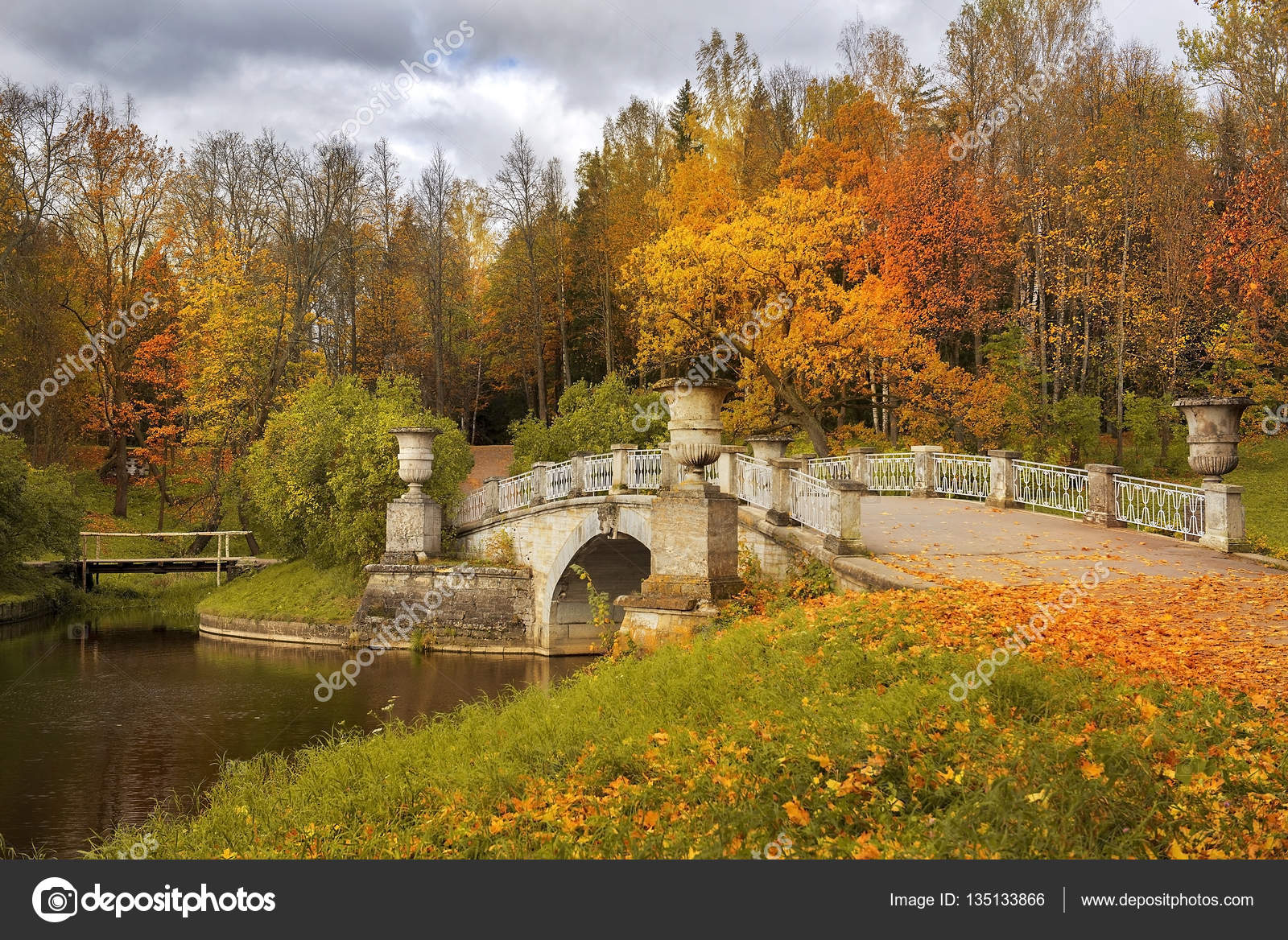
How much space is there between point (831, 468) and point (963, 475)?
8.27 ft

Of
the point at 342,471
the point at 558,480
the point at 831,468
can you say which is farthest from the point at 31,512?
the point at 831,468

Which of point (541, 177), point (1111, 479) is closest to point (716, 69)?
point (541, 177)

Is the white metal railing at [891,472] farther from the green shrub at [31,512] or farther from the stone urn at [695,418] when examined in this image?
the green shrub at [31,512]

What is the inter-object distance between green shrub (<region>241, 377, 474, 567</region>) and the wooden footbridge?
322cm

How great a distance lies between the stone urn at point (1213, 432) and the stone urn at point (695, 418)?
544 cm

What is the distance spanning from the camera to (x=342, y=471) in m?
21.6

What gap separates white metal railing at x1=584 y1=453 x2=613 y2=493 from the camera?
19156 millimetres

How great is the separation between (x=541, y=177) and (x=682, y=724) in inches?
1182

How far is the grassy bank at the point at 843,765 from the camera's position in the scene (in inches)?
194

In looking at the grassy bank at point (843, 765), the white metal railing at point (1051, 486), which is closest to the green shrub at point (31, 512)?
the grassy bank at point (843, 765)

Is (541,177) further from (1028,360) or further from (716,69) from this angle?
(1028,360)

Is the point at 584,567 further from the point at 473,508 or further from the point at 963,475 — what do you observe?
the point at 963,475

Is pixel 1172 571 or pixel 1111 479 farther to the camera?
pixel 1111 479
